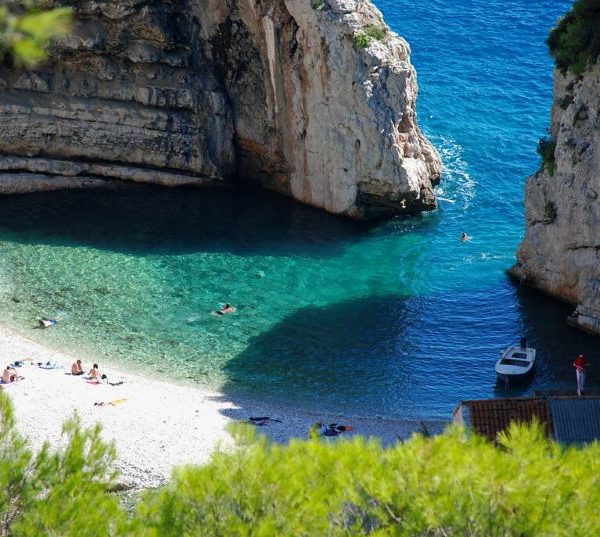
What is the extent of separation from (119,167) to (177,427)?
20.2 m

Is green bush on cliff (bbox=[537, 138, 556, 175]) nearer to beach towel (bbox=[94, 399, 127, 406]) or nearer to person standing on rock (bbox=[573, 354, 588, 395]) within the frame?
person standing on rock (bbox=[573, 354, 588, 395])

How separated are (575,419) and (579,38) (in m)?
15.3

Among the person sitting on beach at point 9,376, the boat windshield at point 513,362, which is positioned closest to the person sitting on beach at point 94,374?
the person sitting on beach at point 9,376

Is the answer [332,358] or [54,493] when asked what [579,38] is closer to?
[332,358]

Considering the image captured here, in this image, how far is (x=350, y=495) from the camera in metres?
19.7

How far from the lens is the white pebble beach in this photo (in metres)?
32.3

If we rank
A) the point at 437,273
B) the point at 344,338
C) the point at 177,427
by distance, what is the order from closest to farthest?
the point at 177,427 → the point at 344,338 → the point at 437,273

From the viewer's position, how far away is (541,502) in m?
18.5

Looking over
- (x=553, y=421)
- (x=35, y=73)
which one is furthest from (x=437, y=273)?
(x=35, y=73)

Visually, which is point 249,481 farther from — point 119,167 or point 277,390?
point 119,167

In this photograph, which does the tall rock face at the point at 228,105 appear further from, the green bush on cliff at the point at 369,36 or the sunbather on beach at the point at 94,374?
the sunbather on beach at the point at 94,374

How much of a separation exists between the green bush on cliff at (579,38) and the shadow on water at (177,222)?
34.2ft

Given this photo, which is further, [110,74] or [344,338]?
[110,74]

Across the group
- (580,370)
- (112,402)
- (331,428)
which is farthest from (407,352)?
(112,402)
